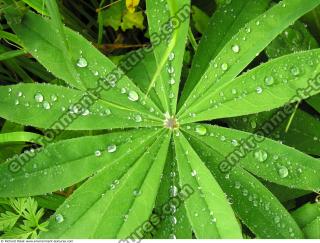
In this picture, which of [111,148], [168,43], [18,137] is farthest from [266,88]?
[18,137]

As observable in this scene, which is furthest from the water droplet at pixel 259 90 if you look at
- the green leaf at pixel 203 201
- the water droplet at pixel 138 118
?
the water droplet at pixel 138 118

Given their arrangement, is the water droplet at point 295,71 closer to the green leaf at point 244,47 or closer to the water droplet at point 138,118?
the green leaf at point 244,47

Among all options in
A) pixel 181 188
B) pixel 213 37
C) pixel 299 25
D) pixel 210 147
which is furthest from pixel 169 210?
pixel 299 25

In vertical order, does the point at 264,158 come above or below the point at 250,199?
above

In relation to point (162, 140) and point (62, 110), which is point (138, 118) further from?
point (62, 110)

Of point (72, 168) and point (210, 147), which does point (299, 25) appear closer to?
point (210, 147)
